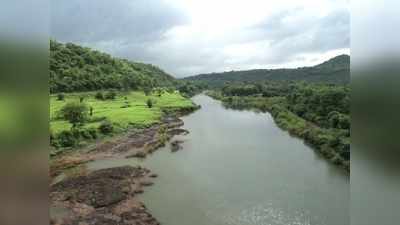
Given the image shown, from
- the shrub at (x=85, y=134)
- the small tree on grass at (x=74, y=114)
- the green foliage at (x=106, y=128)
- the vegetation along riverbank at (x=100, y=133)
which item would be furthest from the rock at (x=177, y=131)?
the small tree on grass at (x=74, y=114)

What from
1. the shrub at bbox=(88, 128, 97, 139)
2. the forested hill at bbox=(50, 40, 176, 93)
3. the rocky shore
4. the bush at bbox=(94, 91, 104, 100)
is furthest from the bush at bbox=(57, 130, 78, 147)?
the bush at bbox=(94, 91, 104, 100)

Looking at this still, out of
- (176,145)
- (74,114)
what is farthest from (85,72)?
(176,145)

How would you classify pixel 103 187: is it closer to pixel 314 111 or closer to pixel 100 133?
pixel 100 133

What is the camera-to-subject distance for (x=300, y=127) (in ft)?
40.0

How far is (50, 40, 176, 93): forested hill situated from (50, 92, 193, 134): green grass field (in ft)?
2.53

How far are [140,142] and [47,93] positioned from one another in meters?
10.8

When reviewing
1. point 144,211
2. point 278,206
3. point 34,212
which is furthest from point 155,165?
point 34,212

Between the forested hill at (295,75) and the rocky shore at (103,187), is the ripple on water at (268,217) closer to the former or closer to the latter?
the rocky shore at (103,187)

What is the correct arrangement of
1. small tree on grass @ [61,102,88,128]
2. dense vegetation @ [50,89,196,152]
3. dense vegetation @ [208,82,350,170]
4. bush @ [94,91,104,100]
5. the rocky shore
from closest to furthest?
1. the rocky shore
2. dense vegetation @ [208,82,350,170]
3. dense vegetation @ [50,89,196,152]
4. small tree on grass @ [61,102,88,128]
5. bush @ [94,91,104,100]

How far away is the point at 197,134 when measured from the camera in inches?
548

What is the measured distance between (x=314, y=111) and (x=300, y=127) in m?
0.95

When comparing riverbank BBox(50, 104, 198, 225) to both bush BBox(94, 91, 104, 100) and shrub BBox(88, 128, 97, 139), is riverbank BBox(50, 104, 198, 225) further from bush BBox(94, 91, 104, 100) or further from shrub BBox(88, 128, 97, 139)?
bush BBox(94, 91, 104, 100)

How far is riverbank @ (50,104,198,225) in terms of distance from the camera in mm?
6141

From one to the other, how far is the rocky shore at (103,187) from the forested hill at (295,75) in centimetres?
831
